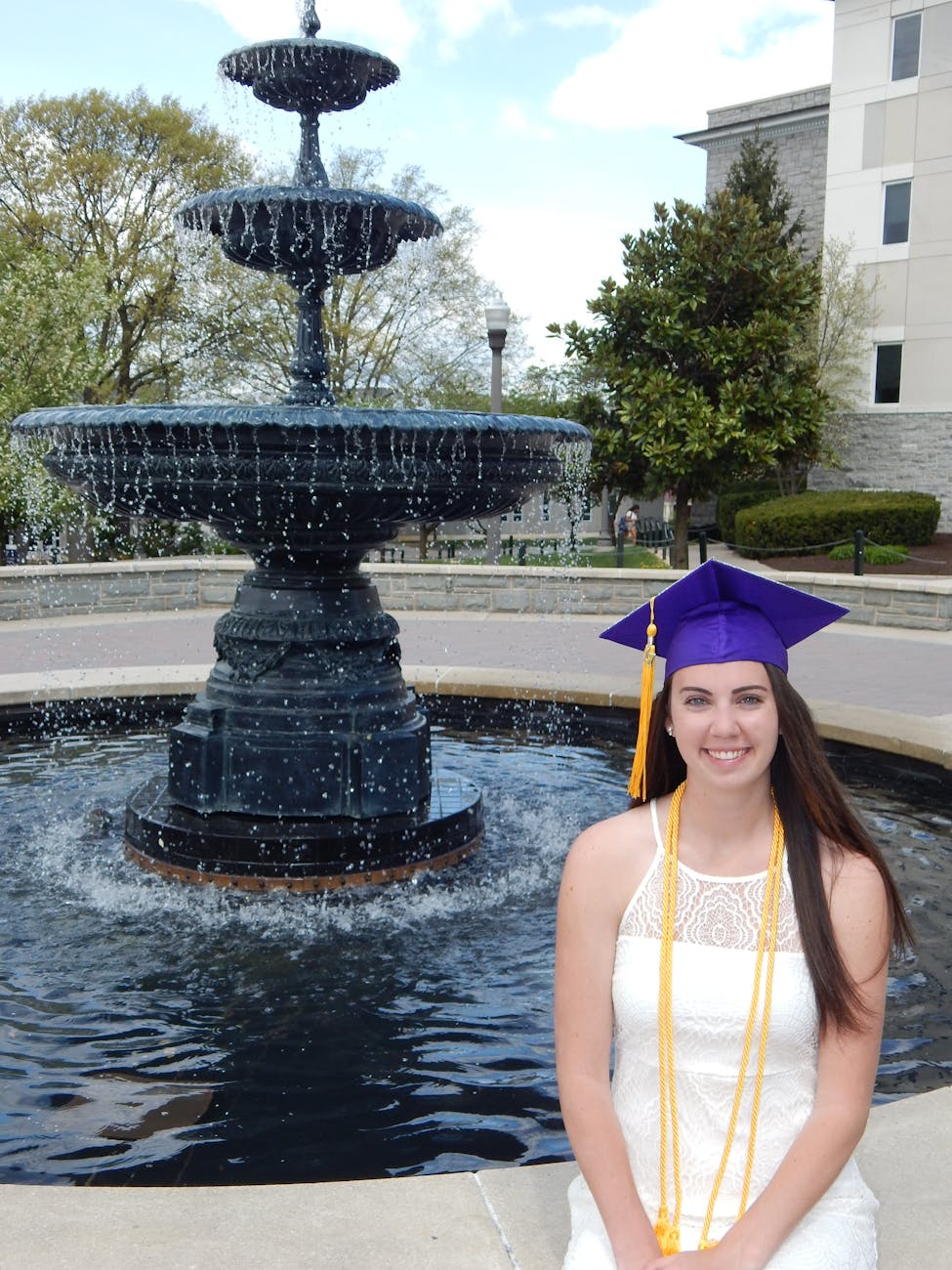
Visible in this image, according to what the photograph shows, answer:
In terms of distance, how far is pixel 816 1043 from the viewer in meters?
2.04

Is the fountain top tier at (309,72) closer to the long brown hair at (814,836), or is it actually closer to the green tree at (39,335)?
the long brown hair at (814,836)

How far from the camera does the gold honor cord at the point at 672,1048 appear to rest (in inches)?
78.6

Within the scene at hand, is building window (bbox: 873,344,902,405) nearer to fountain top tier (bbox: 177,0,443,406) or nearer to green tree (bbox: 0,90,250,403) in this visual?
green tree (bbox: 0,90,250,403)

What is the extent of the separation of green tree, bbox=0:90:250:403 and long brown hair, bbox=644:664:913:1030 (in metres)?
27.4

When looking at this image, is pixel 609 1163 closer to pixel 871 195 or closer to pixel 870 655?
pixel 870 655

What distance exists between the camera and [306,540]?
5.75 metres

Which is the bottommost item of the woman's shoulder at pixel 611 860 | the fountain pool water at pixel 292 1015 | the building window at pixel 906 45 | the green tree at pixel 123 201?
the fountain pool water at pixel 292 1015

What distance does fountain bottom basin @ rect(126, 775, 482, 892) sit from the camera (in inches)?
217

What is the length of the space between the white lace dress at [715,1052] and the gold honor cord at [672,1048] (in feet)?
0.04

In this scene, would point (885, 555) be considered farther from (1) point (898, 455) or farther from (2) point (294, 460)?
(2) point (294, 460)

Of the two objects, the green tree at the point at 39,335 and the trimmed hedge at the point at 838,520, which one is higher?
the green tree at the point at 39,335

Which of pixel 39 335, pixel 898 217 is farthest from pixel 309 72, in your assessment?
pixel 898 217

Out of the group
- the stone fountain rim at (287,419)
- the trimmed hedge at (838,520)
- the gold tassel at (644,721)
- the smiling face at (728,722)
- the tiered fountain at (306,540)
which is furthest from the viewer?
the trimmed hedge at (838,520)

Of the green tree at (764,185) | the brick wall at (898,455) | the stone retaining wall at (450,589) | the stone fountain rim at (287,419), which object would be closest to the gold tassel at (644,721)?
the stone fountain rim at (287,419)
